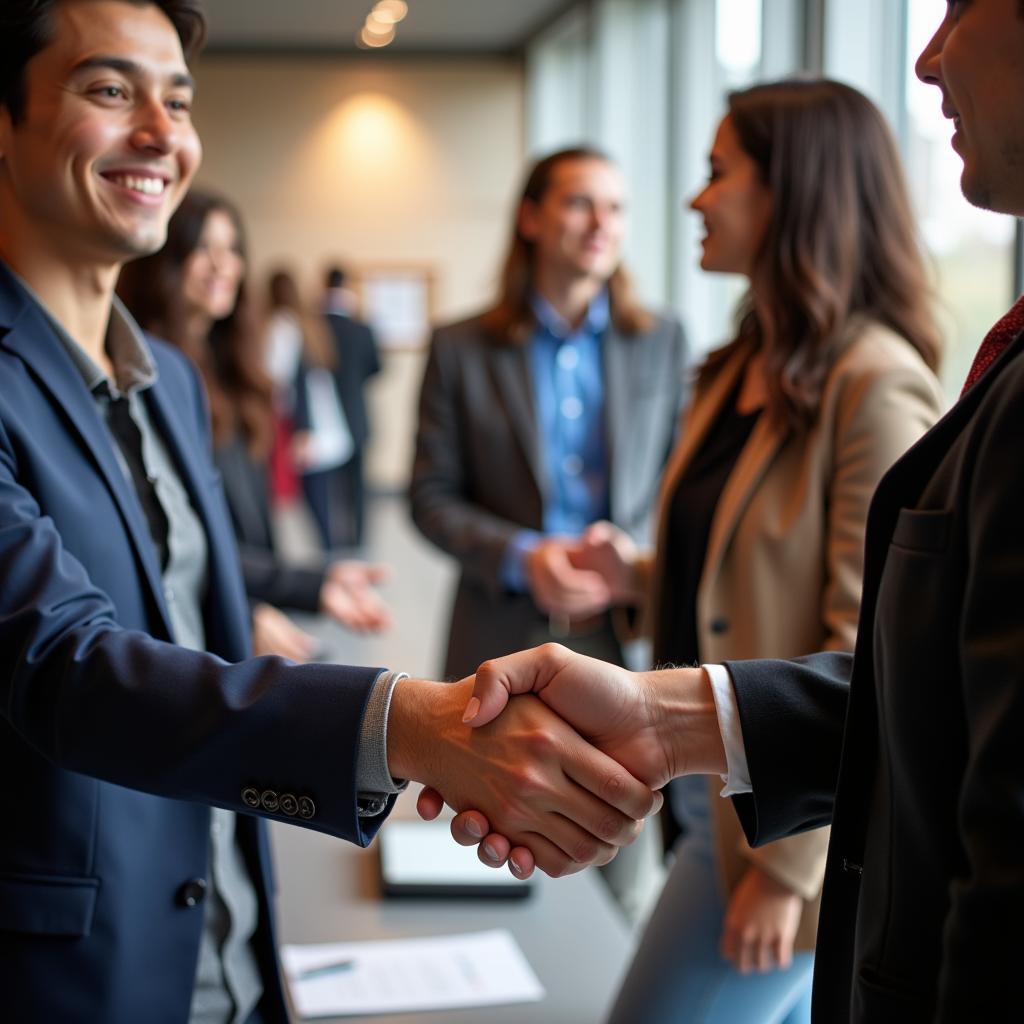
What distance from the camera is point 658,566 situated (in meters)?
2.13

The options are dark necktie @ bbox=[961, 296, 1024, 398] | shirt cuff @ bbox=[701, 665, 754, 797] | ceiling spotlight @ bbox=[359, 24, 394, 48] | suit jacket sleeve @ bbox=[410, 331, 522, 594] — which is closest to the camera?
dark necktie @ bbox=[961, 296, 1024, 398]

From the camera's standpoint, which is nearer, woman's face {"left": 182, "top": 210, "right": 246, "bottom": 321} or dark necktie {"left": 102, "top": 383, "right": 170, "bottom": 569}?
dark necktie {"left": 102, "top": 383, "right": 170, "bottom": 569}

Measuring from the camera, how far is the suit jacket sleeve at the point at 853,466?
178cm

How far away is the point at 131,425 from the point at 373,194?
11.3m

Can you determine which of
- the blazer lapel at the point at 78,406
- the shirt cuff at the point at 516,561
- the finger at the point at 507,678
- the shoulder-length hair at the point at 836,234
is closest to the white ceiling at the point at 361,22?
the shirt cuff at the point at 516,561

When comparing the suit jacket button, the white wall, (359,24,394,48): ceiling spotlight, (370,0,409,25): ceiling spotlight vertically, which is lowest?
the suit jacket button

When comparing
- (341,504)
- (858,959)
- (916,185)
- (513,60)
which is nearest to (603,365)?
(916,185)

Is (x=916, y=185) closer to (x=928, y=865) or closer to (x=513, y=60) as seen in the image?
(x=928, y=865)

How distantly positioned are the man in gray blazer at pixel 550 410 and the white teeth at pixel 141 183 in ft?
5.38

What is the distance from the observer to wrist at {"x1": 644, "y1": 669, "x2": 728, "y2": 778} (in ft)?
4.82

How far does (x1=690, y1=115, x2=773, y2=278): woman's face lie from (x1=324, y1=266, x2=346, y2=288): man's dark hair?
9.49 metres

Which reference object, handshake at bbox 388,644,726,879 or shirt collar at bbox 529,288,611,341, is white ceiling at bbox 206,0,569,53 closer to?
shirt collar at bbox 529,288,611,341

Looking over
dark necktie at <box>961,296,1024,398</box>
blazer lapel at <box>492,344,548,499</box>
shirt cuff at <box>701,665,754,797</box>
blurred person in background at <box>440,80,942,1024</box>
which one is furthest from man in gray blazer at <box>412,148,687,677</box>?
dark necktie at <box>961,296,1024,398</box>

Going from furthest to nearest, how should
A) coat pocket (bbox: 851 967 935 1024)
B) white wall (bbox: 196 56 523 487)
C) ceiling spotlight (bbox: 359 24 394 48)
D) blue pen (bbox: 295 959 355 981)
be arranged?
white wall (bbox: 196 56 523 487), ceiling spotlight (bbox: 359 24 394 48), blue pen (bbox: 295 959 355 981), coat pocket (bbox: 851 967 935 1024)
